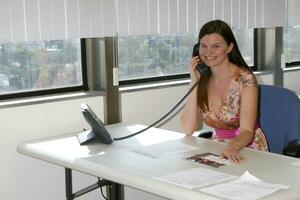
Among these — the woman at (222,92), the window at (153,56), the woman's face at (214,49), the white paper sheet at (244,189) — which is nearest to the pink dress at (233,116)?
the woman at (222,92)

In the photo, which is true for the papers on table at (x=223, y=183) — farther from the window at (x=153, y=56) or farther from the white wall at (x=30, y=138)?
the window at (x=153, y=56)

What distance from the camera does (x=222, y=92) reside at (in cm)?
275

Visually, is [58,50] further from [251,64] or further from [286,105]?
[251,64]

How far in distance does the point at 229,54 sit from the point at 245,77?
0.57ft

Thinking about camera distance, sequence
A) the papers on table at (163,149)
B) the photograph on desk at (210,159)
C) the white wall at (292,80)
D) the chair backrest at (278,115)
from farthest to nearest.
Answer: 1. the white wall at (292,80)
2. the chair backrest at (278,115)
3. the papers on table at (163,149)
4. the photograph on desk at (210,159)

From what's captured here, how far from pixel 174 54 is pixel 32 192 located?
4.82ft

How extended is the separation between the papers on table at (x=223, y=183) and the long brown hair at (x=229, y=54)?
0.81 meters

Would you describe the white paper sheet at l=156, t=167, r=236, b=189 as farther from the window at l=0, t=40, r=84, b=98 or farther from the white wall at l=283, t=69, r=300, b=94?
the white wall at l=283, t=69, r=300, b=94

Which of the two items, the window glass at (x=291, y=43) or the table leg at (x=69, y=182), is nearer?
the table leg at (x=69, y=182)

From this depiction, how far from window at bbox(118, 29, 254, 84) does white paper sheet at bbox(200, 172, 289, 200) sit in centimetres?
177

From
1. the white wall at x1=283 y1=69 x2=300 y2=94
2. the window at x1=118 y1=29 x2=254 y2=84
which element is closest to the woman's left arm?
the window at x1=118 y1=29 x2=254 y2=84

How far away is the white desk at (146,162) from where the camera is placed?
1863 mm

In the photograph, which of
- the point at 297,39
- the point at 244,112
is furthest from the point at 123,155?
the point at 297,39

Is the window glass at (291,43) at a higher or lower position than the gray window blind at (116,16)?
lower
